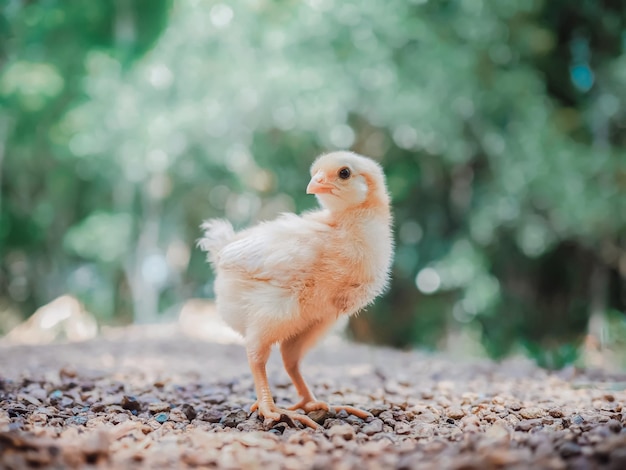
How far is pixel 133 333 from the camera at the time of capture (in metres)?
5.98

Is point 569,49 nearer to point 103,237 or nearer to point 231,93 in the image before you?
point 231,93

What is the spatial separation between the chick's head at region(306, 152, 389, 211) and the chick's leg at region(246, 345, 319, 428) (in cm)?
63

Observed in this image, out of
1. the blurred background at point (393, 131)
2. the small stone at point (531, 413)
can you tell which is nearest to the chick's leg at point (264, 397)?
the small stone at point (531, 413)

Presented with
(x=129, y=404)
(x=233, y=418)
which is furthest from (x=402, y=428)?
(x=129, y=404)

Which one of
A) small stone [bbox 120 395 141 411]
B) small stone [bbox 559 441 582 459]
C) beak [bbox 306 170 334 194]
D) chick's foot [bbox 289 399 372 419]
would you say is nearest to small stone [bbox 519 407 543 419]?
chick's foot [bbox 289 399 372 419]

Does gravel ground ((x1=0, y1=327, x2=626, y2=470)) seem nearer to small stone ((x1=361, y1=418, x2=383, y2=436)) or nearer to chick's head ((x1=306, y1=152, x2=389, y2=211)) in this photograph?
small stone ((x1=361, y1=418, x2=383, y2=436))

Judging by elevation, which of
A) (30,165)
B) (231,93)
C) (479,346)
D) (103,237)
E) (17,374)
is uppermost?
(231,93)

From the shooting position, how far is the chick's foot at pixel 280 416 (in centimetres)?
212

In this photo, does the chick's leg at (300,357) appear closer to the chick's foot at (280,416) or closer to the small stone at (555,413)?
the chick's foot at (280,416)

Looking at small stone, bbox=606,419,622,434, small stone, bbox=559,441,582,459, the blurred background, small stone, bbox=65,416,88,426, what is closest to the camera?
small stone, bbox=559,441,582,459

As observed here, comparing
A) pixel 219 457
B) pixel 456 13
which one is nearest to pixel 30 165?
pixel 456 13

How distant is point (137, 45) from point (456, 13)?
155 inches

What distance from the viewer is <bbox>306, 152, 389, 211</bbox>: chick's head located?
2.25 meters

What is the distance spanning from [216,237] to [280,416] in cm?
84
